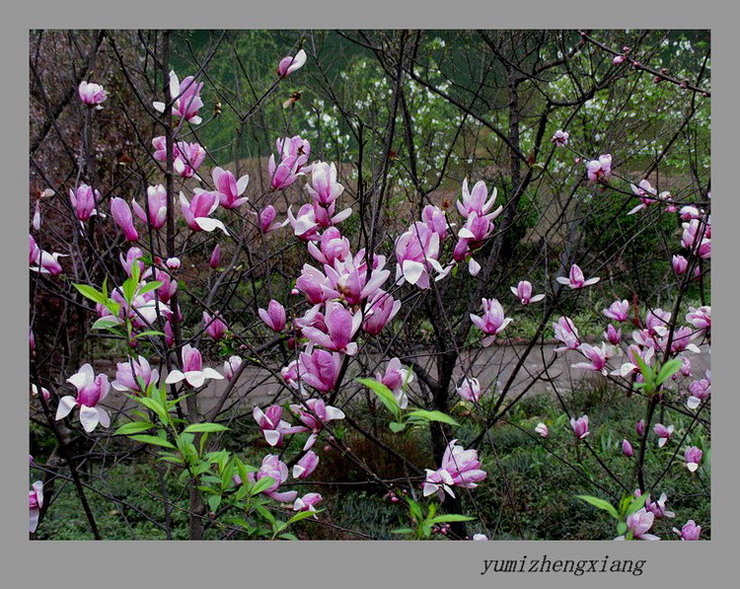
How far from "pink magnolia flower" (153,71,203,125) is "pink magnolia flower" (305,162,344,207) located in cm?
30

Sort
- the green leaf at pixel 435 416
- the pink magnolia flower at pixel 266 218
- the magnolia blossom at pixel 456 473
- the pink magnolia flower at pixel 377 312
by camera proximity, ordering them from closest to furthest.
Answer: the green leaf at pixel 435 416 < the pink magnolia flower at pixel 377 312 < the magnolia blossom at pixel 456 473 < the pink magnolia flower at pixel 266 218

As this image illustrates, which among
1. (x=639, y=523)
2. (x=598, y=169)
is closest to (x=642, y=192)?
(x=598, y=169)

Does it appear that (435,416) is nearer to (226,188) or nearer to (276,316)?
(276,316)

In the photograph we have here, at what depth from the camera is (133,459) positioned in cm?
314

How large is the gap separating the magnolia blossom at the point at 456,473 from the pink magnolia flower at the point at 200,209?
54 centimetres

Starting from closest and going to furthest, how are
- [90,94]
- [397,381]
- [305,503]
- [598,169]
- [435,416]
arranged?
1. [435,416]
2. [397,381]
3. [305,503]
4. [90,94]
5. [598,169]

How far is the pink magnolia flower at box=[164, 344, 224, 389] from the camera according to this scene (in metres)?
1.00

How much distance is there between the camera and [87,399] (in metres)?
1.02

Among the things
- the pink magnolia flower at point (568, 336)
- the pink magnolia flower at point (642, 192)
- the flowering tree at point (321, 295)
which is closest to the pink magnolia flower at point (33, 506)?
the flowering tree at point (321, 295)

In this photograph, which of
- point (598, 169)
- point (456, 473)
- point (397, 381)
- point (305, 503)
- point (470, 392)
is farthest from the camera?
point (470, 392)

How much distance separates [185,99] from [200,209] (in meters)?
0.29

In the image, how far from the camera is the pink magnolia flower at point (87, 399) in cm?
99

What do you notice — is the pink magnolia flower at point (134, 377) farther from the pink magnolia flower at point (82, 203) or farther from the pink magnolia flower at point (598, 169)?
the pink magnolia flower at point (598, 169)

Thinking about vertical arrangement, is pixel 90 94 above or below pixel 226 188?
above
